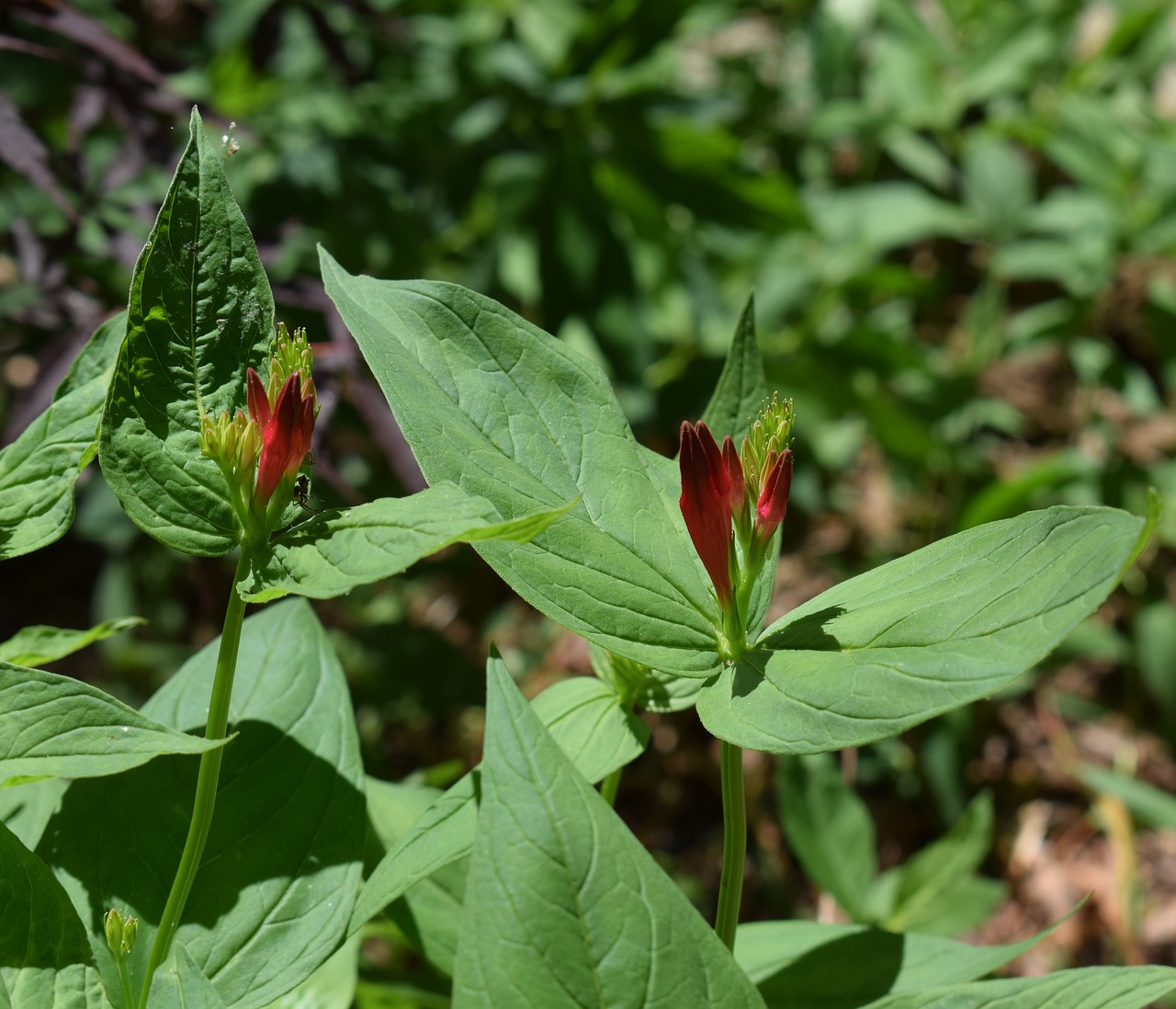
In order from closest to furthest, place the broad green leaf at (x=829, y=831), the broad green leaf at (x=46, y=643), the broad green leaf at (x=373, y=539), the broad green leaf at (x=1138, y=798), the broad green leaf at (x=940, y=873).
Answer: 1. the broad green leaf at (x=373, y=539)
2. the broad green leaf at (x=46, y=643)
3. the broad green leaf at (x=829, y=831)
4. the broad green leaf at (x=940, y=873)
5. the broad green leaf at (x=1138, y=798)

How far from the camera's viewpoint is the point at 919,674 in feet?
1.99

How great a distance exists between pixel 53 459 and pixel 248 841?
0.30 m

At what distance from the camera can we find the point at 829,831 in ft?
4.80

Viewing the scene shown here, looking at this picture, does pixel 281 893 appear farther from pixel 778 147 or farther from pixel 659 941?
pixel 778 147

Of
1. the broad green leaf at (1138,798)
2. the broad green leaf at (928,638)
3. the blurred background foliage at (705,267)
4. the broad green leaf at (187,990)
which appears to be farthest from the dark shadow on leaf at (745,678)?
the broad green leaf at (1138,798)

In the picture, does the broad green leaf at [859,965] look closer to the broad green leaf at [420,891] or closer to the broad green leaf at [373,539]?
the broad green leaf at [420,891]

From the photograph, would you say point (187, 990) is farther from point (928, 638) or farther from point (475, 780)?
point (928, 638)

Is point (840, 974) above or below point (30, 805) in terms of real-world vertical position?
below

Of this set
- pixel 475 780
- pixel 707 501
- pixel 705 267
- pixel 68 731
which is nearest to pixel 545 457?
pixel 707 501

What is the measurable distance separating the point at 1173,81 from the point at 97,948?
386cm

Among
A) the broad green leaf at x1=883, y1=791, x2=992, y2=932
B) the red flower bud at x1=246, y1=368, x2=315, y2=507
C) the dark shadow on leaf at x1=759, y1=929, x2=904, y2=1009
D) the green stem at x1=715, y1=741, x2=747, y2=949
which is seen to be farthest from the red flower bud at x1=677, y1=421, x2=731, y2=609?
the broad green leaf at x1=883, y1=791, x2=992, y2=932

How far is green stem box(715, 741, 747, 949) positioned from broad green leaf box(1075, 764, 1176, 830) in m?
1.50

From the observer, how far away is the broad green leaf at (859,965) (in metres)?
0.86

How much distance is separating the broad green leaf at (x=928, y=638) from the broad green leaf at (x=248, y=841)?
30cm
